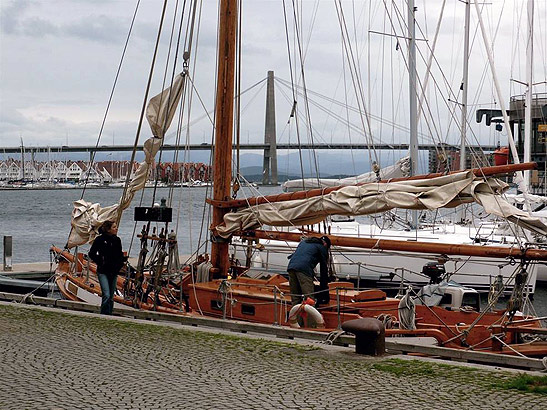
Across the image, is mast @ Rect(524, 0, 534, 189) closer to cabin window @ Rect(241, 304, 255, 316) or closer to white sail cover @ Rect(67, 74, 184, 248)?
white sail cover @ Rect(67, 74, 184, 248)

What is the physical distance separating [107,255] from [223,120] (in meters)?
3.32

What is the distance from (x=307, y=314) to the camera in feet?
44.3

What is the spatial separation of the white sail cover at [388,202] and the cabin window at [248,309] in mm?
1594

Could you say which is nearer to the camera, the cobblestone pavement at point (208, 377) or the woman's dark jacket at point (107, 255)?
the cobblestone pavement at point (208, 377)

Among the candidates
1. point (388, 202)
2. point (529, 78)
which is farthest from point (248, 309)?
point (529, 78)

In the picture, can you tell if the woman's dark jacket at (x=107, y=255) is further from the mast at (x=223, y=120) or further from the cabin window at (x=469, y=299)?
the cabin window at (x=469, y=299)

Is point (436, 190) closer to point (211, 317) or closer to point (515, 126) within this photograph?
point (211, 317)

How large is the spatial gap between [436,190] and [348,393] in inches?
226

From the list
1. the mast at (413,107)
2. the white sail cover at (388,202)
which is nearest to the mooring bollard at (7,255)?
the mast at (413,107)

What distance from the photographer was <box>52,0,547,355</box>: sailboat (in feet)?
43.6

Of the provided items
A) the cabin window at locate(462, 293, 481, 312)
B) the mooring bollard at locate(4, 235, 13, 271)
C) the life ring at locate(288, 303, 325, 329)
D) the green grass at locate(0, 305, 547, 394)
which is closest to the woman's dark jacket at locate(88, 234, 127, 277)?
the green grass at locate(0, 305, 547, 394)

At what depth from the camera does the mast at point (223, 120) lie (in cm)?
1647

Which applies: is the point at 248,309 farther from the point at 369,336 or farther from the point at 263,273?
the point at 369,336

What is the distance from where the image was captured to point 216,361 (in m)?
10.7
